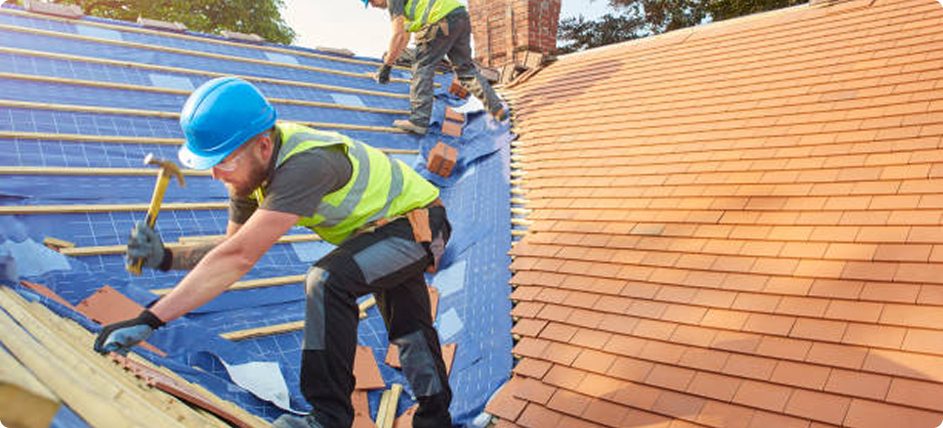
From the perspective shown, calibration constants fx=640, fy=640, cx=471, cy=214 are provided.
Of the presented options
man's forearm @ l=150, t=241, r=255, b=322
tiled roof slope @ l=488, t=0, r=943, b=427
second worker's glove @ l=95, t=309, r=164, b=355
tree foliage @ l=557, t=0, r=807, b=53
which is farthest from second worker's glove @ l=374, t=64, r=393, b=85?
tree foliage @ l=557, t=0, r=807, b=53

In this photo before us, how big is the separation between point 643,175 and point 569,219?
58 cm

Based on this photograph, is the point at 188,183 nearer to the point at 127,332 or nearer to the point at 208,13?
the point at 127,332

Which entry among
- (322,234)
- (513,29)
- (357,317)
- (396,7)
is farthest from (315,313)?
(513,29)

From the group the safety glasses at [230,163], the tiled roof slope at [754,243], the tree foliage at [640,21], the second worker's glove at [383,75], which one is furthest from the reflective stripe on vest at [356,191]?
the tree foliage at [640,21]

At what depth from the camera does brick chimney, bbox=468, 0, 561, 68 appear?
27.5ft

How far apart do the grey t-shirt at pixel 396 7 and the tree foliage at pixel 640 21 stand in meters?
12.1

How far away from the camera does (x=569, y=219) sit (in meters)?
4.13

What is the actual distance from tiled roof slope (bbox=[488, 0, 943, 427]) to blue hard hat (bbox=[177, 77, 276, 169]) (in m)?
1.65

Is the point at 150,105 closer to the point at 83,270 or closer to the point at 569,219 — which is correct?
the point at 83,270

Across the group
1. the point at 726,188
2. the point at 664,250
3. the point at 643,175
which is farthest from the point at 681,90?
the point at 664,250

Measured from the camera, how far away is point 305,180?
2000mm

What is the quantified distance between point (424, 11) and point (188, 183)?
2540mm

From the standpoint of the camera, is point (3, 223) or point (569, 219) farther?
point (569, 219)

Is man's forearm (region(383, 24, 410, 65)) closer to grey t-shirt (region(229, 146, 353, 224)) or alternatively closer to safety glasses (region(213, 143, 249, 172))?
grey t-shirt (region(229, 146, 353, 224))
